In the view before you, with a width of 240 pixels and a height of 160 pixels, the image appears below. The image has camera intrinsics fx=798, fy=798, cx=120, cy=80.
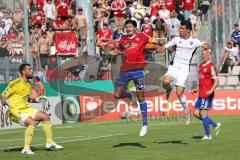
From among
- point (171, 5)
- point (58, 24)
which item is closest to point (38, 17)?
point (58, 24)

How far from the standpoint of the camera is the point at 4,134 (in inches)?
1028

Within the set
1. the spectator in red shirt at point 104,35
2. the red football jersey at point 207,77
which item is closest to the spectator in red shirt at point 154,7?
the spectator in red shirt at point 104,35

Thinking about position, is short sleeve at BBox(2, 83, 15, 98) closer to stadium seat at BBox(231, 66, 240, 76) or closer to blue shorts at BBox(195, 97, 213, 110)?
blue shorts at BBox(195, 97, 213, 110)

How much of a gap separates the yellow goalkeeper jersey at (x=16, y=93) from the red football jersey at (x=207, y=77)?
175 inches

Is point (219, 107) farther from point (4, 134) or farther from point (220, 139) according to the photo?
point (220, 139)

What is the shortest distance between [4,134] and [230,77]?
1140 cm

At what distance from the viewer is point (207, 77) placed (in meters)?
19.4

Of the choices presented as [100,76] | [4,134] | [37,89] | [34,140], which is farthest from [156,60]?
[34,140]

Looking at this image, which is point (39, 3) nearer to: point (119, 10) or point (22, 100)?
point (119, 10)

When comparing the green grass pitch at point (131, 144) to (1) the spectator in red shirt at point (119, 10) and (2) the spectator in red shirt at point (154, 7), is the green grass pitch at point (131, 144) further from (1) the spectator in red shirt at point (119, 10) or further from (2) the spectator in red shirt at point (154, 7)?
(2) the spectator in red shirt at point (154, 7)

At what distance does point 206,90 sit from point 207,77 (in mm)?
347

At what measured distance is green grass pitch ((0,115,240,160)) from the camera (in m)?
16.0

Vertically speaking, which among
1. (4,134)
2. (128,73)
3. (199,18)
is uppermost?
(199,18)

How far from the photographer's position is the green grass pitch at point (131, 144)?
16038 mm
